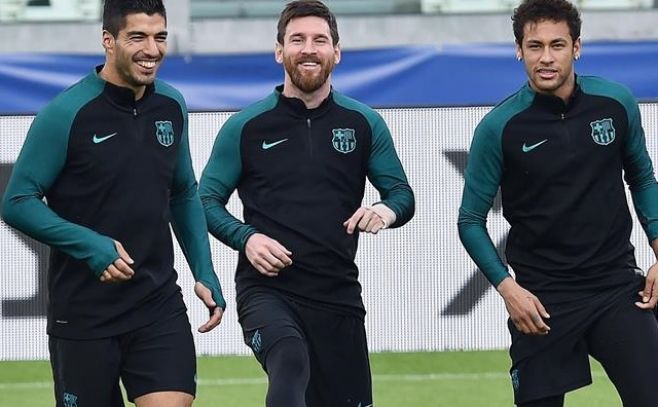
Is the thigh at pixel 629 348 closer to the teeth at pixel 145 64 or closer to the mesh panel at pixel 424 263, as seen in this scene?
the teeth at pixel 145 64

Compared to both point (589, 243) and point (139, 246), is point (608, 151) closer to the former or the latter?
point (589, 243)

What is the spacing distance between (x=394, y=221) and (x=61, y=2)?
9735mm

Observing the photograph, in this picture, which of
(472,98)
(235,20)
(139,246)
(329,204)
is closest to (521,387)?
(329,204)

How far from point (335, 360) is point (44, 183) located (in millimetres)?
1406

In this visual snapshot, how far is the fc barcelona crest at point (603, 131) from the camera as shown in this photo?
233 inches

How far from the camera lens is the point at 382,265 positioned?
962 centimetres

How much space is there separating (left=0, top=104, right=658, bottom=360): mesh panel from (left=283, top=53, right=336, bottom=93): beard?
335 cm

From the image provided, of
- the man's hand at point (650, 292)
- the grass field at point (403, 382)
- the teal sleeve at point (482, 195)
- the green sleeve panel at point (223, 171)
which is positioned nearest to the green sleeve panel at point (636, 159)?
the man's hand at point (650, 292)

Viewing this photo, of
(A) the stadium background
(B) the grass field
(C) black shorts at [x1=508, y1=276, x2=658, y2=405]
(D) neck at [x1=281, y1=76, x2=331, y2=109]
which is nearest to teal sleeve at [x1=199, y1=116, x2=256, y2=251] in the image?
(D) neck at [x1=281, y1=76, x2=331, y2=109]

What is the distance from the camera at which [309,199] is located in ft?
20.1

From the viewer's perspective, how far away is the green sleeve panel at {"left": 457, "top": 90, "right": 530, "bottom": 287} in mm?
5949

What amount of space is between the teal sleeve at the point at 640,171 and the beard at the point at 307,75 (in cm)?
118

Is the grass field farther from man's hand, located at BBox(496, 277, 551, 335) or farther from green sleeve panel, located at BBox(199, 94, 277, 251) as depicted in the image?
man's hand, located at BBox(496, 277, 551, 335)

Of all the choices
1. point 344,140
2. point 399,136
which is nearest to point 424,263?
point 399,136
